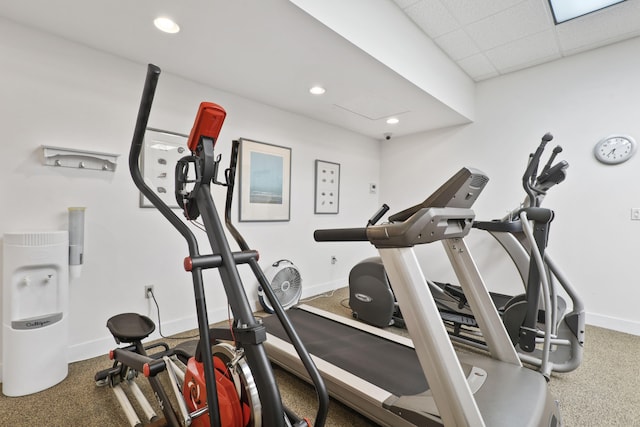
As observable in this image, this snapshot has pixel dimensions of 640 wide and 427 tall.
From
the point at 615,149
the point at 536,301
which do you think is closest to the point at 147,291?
the point at 536,301

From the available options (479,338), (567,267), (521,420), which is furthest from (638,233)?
(521,420)

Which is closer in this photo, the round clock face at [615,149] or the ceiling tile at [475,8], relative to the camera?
the ceiling tile at [475,8]

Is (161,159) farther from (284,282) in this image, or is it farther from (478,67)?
(478,67)

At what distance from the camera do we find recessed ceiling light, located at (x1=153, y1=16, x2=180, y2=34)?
186 centimetres

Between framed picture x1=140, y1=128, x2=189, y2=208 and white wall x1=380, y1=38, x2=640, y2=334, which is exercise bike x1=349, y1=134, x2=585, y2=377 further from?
framed picture x1=140, y1=128, x2=189, y2=208

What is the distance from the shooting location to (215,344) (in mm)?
1386

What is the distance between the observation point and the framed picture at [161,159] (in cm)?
244

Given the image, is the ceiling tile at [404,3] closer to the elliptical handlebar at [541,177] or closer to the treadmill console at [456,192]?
the elliptical handlebar at [541,177]

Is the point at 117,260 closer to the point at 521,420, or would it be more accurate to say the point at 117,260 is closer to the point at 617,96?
the point at 521,420

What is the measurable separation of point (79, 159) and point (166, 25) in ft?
3.74

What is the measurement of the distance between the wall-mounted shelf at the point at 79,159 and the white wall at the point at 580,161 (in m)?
3.89

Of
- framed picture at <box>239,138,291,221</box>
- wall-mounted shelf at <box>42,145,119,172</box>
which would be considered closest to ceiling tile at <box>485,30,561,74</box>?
framed picture at <box>239,138,291,221</box>

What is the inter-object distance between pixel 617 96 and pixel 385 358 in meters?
3.40

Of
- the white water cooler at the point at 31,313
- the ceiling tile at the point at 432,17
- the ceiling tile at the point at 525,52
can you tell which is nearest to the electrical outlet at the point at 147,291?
the white water cooler at the point at 31,313
